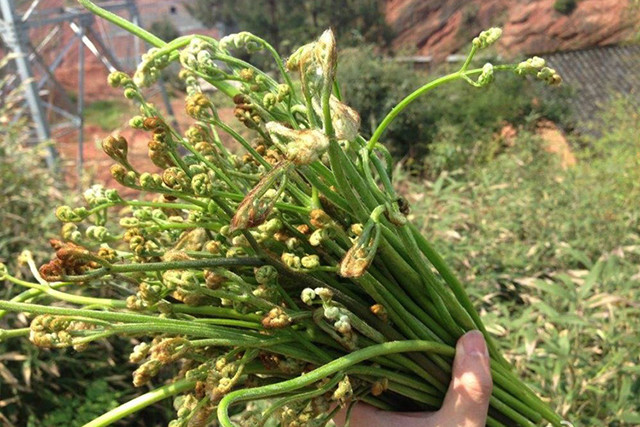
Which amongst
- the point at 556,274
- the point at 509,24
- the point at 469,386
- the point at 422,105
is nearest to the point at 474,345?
the point at 469,386

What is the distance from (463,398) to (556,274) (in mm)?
1051

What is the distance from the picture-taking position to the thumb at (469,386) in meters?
0.84

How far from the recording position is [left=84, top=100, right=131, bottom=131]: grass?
40.7 ft

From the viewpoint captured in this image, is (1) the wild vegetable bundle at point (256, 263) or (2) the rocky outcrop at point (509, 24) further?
(2) the rocky outcrop at point (509, 24)

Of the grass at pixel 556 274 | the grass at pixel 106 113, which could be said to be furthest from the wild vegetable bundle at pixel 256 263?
the grass at pixel 106 113

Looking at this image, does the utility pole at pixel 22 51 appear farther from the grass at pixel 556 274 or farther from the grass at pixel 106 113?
the grass at pixel 106 113

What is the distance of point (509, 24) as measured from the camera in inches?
585

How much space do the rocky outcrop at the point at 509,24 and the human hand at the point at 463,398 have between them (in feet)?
44.9

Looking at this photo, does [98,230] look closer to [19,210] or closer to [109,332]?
[109,332]

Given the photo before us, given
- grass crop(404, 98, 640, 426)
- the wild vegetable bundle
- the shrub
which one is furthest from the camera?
the shrub

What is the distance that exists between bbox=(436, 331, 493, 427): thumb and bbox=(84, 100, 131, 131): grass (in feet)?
38.9

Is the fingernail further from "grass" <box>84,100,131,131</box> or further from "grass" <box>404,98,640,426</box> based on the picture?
"grass" <box>84,100,131,131</box>

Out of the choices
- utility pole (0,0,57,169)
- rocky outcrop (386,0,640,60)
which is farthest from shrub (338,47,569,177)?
rocky outcrop (386,0,640,60)

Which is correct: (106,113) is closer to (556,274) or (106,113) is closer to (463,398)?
(556,274)
